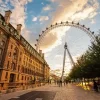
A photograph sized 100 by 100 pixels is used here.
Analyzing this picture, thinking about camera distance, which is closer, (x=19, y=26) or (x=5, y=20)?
(x=5, y=20)

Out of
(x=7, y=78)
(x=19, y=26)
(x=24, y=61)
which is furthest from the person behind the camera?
(x=24, y=61)

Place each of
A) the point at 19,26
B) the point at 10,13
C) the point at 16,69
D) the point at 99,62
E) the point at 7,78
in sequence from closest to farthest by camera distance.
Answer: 1. the point at 99,62
2. the point at 7,78
3. the point at 10,13
4. the point at 16,69
5. the point at 19,26

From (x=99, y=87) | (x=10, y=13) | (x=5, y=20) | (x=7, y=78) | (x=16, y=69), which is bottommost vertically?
(x=99, y=87)

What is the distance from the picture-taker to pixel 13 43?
39.9 meters

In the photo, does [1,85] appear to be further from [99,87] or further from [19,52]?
[99,87]

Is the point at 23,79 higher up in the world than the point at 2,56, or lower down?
lower down

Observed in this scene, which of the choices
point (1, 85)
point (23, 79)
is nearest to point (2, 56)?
point (1, 85)

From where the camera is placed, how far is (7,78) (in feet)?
119

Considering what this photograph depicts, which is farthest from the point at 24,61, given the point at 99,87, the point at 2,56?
the point at 99,87

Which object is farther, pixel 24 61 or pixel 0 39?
pixel 24 61

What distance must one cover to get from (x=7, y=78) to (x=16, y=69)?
5970 mm

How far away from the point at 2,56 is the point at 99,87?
25603mm

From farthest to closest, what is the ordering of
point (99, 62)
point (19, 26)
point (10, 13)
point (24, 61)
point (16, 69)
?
point (24, 61), point (19, 26), point (16, 69), point (10, 13), point (99, 62)

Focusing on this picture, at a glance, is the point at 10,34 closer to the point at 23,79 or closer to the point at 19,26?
the point at 19,26
